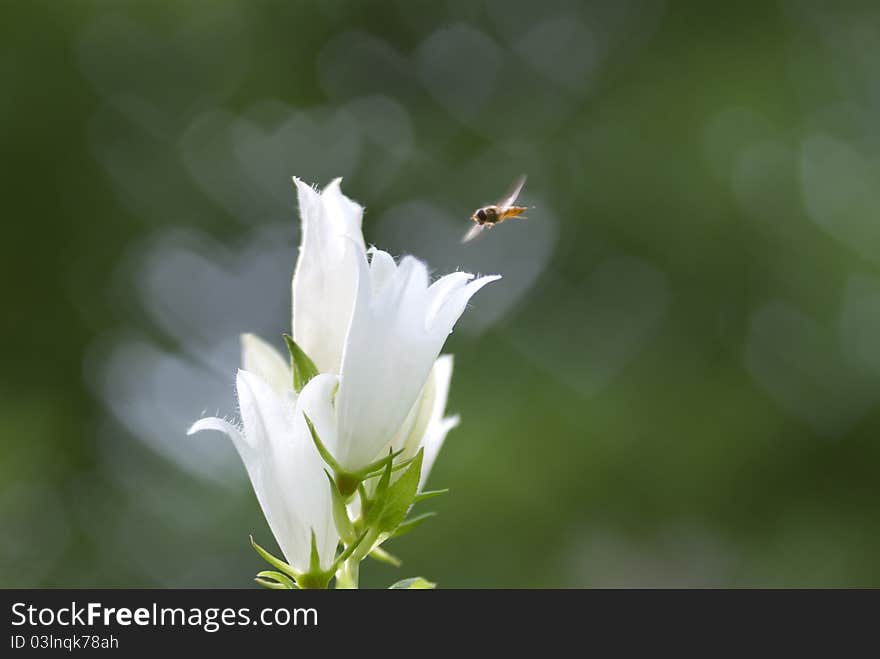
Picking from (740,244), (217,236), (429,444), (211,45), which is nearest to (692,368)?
(740,244)

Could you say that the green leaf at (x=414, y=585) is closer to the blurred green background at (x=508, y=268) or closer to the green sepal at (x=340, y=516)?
the green sepal at (x=340, y=516)

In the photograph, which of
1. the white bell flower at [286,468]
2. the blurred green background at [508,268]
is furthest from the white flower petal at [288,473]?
the blurred green background at [508,268]

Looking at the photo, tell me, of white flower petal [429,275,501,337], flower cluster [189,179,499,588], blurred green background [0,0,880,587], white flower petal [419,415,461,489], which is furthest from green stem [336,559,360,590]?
blurred green background [0,0,880,587]

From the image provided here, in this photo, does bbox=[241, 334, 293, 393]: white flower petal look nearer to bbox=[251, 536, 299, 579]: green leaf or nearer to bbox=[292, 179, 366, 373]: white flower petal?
bbox=[292, 179, 366, 373]: white flower petal


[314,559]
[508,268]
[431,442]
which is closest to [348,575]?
[314,559]

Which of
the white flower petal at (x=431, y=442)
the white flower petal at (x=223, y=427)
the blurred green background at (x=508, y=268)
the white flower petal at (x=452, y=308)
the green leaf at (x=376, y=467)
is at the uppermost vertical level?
the blurred green background at (x=508, y=268)
